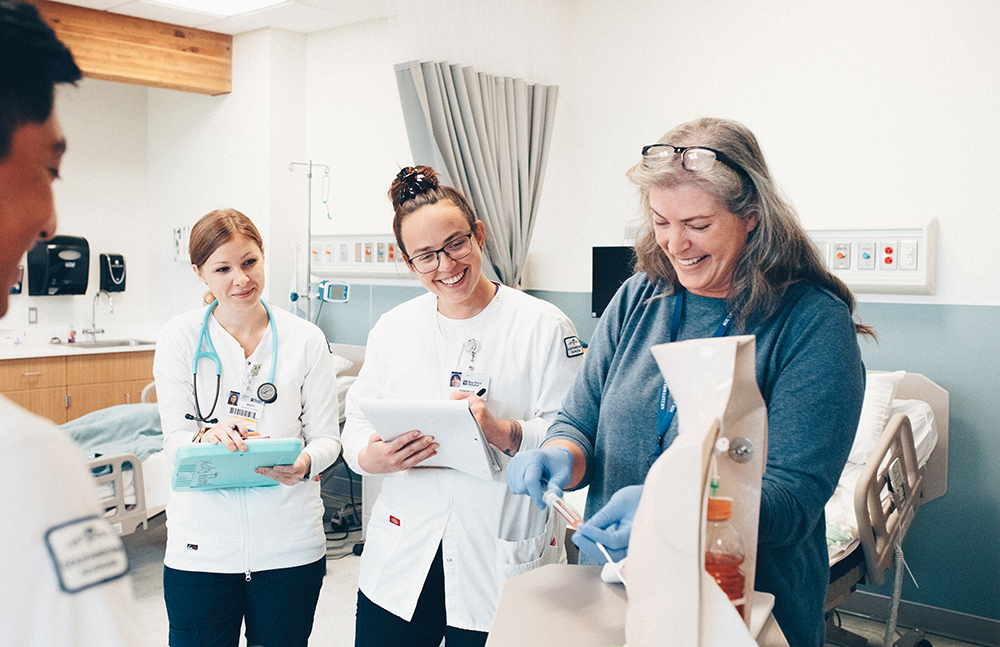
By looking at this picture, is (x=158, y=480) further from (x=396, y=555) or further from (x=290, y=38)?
(x=290, y=38)

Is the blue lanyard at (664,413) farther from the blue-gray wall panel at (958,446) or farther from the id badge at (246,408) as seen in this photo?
the blue-gray wall panel at (958,446)

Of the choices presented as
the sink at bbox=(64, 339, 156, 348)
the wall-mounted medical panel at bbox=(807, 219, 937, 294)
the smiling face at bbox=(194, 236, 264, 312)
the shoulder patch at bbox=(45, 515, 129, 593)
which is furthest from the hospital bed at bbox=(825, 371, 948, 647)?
the sink at bbox=(64, 339, 156, 348)

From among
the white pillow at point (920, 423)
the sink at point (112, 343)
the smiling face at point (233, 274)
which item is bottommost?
the sink at point (112, 343)

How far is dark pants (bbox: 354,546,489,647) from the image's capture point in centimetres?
155

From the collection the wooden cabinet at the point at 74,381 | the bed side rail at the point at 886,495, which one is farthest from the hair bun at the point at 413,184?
the wooden cabinet at the point at 74,381

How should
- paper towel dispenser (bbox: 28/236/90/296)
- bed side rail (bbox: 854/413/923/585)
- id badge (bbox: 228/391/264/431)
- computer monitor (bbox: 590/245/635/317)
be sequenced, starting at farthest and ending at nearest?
paper towel dispenser (bbox: 28/236/90/296)
computer monitor (bbox: 590/245/635/317)
bed side rail (bbox: 854/413/923/585)
id badge (bbox: 228/391/264/431)

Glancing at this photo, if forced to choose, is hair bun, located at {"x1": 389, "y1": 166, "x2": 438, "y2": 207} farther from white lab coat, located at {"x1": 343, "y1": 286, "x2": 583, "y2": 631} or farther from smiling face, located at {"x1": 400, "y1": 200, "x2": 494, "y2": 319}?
white lab coat, located at {"x1": 343, "y1": 286, "x2": 583, "y2": 631}

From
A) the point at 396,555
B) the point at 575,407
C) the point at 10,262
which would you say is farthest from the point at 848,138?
the point at 10,262

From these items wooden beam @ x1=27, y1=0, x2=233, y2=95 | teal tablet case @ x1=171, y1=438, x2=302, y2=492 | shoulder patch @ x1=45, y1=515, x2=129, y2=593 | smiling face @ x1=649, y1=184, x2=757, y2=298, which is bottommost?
teal tablet case @ x1=171, y1=438, x2=302, y2=492

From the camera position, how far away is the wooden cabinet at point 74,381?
4734mm

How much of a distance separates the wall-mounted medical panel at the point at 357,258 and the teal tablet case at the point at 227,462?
2.60 m

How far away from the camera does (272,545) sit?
1.70 metres

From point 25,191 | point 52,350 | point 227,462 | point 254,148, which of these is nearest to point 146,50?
point 254,148

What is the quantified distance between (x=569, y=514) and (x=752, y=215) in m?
0.54
